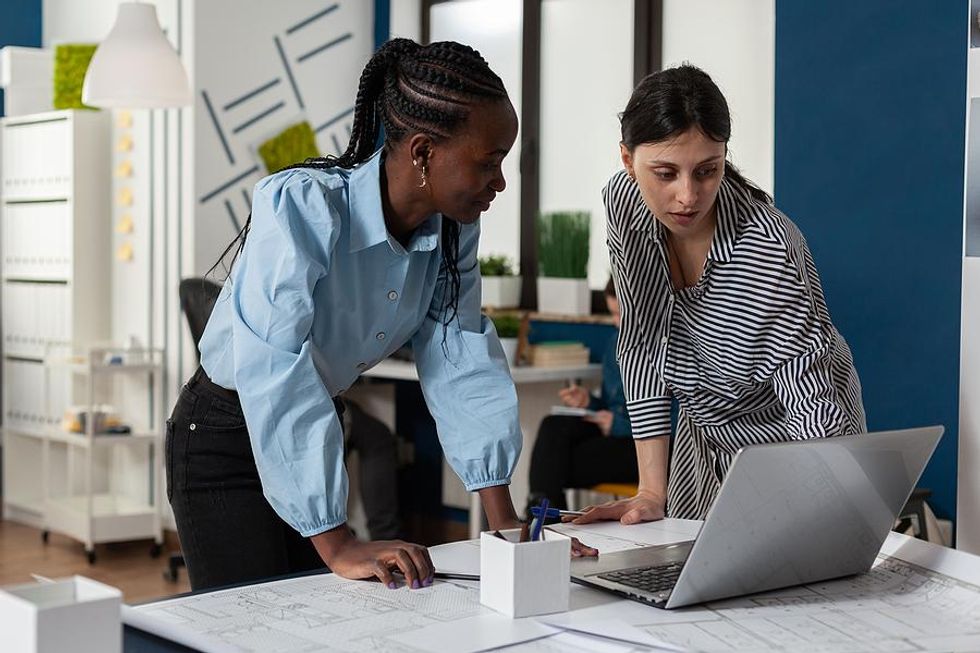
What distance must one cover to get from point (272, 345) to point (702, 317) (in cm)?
70

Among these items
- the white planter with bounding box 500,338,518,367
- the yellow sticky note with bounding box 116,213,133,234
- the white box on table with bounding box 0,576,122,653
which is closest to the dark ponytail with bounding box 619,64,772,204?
the white box on table with bounding box 0,576,122,653

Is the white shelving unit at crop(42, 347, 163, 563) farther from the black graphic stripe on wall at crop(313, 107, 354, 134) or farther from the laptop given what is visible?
the laptop

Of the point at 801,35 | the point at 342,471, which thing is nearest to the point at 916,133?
the point at 801,35

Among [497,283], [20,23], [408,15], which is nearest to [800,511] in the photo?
[497,283]

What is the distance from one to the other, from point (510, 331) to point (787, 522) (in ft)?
10.0

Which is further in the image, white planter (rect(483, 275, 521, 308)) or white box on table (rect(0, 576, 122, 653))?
white planter (rect(483, 275, 521, 308))

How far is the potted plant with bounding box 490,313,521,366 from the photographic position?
4.30 metres

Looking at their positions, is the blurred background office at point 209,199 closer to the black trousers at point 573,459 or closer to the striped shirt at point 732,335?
the black trousers at point 573,459

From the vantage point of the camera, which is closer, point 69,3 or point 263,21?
point 263,21

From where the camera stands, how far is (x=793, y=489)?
4.11 feet

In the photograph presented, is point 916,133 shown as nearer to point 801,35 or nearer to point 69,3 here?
point 801,35

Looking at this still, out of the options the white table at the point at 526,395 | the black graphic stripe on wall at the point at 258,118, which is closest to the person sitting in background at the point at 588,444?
the white table at the point at 526,395

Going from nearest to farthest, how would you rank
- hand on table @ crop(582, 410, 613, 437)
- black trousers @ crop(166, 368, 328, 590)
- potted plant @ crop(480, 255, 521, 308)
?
black trousers @ crop(166, 368, 328, 590) → hand on table @ crop(582, 410, 613, 437) → potted plant @ crop(480, 255, 521, 308)

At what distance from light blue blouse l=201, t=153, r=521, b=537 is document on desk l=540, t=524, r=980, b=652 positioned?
0.37 metres
